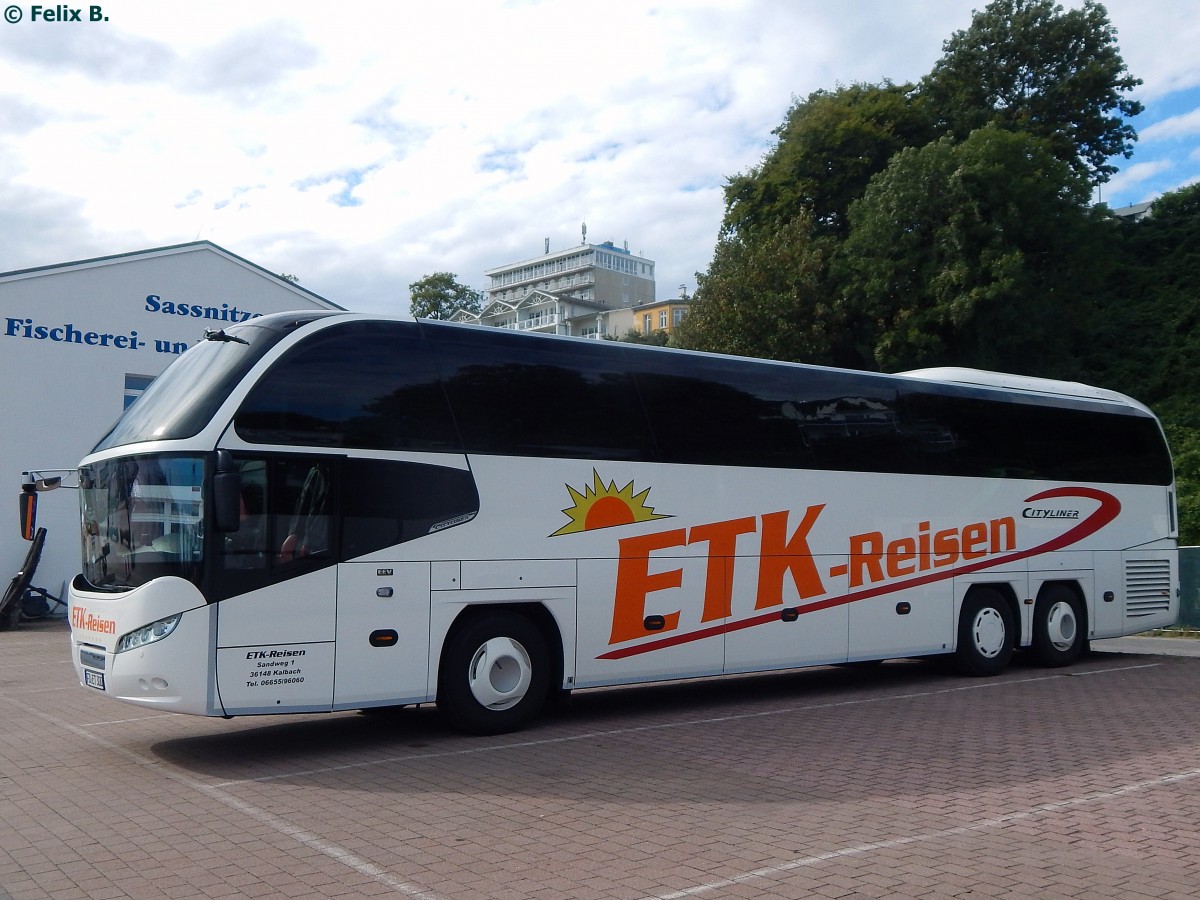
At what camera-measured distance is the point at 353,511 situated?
9.13 meters

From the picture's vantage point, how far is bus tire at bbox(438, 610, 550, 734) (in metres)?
9.66

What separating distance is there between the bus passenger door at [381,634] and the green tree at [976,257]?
25.9 m

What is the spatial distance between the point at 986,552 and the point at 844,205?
93.9 feet

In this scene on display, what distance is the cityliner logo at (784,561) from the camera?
35.7ft

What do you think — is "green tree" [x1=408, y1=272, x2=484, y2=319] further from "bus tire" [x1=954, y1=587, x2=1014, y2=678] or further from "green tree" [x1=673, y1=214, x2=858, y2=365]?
"bus tire" [x1=954, y1=587, x2=1014, y2=678]

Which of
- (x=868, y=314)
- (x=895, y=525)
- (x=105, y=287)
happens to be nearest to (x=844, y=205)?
(x=868, y=314)

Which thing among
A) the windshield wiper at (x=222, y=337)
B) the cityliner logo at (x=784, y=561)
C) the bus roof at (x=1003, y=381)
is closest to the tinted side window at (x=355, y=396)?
the windshield wiper at (x=222, y=337)

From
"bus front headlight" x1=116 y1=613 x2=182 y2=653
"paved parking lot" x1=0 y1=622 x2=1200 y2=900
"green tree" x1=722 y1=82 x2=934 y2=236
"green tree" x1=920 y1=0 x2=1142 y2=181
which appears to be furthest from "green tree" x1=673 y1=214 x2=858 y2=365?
"bus front headlight" x1=116 y1=613 x2=182 y2=653

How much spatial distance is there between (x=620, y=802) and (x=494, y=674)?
8.61 ft

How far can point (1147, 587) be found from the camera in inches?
663

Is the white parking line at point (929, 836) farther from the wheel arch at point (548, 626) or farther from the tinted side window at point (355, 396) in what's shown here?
the tinted side window at point (355, 396)

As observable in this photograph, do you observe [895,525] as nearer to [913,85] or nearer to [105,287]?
[105,287]

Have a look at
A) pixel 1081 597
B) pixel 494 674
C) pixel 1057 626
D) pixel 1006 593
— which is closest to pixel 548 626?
pixel 494 674

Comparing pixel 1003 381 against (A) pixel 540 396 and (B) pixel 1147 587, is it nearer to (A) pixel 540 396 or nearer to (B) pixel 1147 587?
(B) pixel 1147 587
